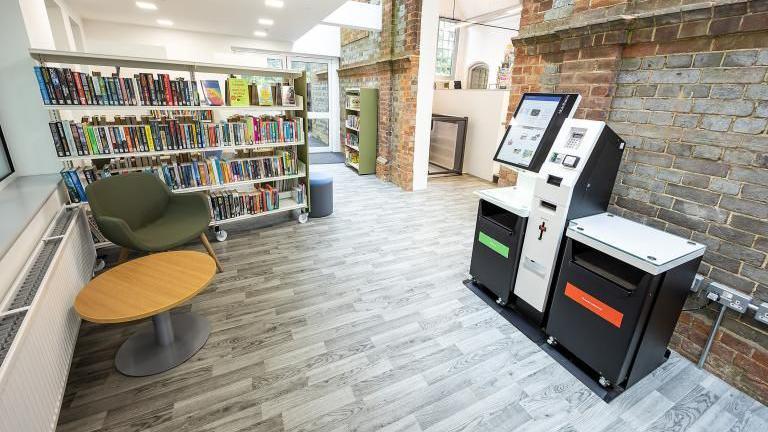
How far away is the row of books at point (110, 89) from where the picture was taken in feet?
8.14

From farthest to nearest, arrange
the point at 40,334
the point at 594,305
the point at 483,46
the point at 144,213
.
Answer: the point at 483,46 < the point at 144,213 < the point at 594,305 < the point at 40,334

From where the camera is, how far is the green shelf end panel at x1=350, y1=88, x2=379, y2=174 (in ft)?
19.7

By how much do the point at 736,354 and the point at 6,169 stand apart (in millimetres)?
4739

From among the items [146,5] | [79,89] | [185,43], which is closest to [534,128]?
[79,89]

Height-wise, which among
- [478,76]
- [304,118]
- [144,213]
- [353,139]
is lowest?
[144,213]

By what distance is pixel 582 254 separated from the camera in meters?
1.98

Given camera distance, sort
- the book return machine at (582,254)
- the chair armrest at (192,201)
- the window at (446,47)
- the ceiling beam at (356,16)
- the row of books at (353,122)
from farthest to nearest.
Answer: the window at (446,47) < the row of books at (353,122) < the ceiling beam at (356,16) < the chair armrest at (192,201) < the book return machine at (582,254)

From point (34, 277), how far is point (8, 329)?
423 millimetres

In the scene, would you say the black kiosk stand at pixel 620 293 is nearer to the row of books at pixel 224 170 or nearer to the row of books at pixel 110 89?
the row of books at pixel 224 170

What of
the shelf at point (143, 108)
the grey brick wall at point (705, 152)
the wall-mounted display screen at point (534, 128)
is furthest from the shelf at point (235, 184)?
the grey brick wall at point (705, 152)

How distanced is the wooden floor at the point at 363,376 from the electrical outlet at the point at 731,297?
1.60 feet

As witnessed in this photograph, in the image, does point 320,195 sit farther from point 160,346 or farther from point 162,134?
point 160,346

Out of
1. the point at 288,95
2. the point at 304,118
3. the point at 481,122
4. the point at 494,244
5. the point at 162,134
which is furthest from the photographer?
the point at 481,122

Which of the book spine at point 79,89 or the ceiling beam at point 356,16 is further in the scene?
the ceiling beam at point 356,16
